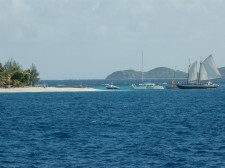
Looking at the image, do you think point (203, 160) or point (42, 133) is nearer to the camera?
point (203, 160)

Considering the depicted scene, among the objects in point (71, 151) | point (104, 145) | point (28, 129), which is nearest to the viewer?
point (71, 151)

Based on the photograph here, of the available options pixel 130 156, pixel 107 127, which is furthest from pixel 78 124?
pixel 130 156

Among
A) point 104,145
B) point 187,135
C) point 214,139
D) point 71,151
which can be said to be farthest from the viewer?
point 187,135

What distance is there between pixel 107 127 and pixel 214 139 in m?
21.6

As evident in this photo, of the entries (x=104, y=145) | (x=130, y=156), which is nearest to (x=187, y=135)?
(x=104, y=145)

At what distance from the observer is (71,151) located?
61562 millimetres

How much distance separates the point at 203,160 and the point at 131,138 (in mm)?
18486

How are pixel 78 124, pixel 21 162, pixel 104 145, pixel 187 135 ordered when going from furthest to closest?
pixel 78 124 < pixel 187 135 < pixel 104 145 < pixel 21 162

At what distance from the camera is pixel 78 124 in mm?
94938

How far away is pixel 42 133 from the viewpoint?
79.3 metres

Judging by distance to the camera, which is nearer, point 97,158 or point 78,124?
point 97,158

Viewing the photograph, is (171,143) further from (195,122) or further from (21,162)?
(195,122)

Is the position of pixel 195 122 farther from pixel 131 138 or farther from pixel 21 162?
pixel 21 162

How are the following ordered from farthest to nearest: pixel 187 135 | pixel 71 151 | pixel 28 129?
pixel 28 129 → pixel 187 135 → pixel 71 151
